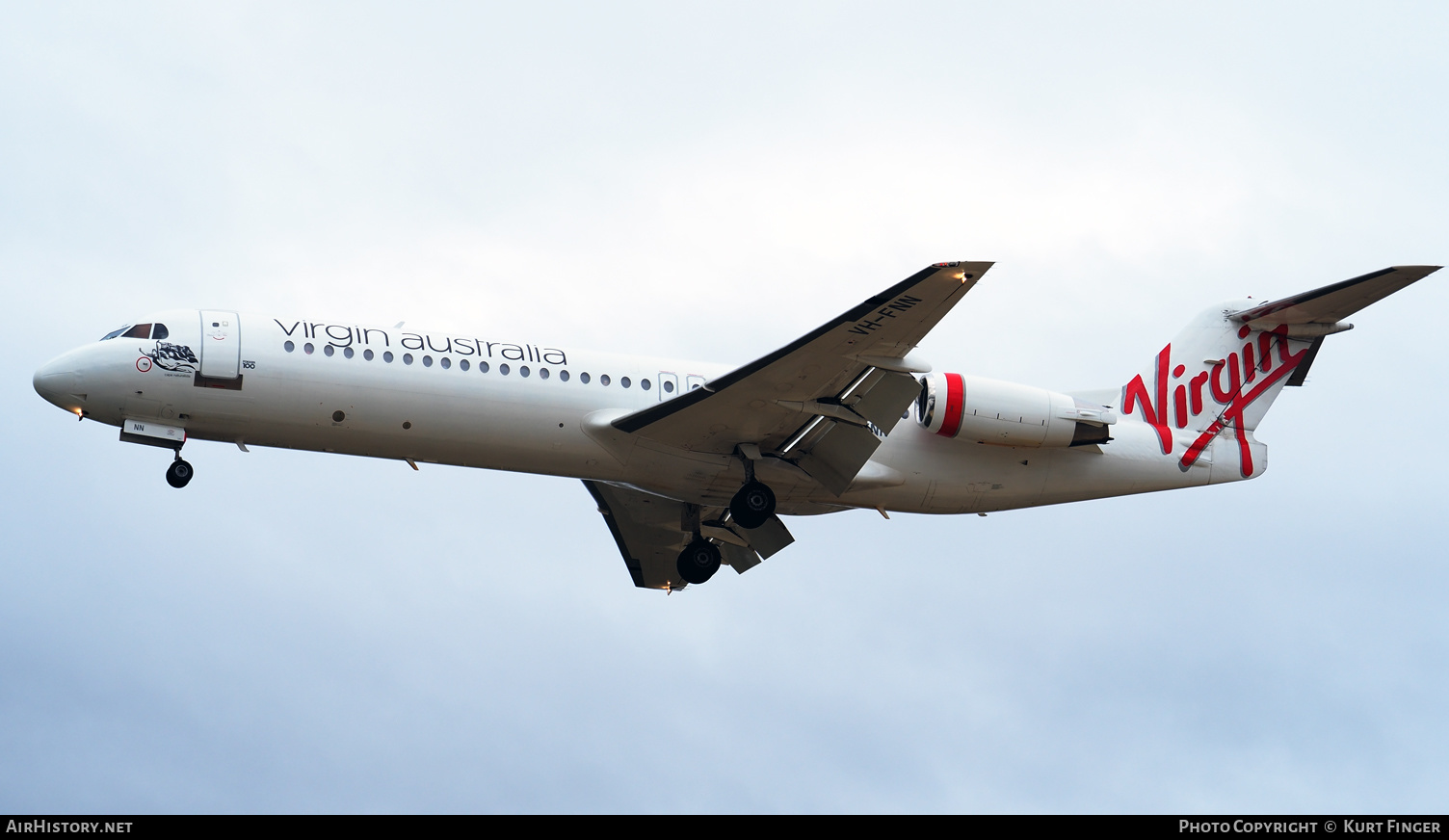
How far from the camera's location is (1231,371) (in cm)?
2397

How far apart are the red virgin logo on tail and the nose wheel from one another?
1464 cm

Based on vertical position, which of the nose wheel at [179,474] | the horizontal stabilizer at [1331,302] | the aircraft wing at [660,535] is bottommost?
the aircraft wing at [660,535]

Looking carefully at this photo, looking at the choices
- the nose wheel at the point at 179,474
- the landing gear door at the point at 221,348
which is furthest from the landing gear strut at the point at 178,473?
the landing gear door at the point at 221,348

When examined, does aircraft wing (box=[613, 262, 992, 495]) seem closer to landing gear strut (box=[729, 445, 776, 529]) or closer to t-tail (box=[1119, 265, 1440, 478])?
landing gear strut (box=[729, 445, 776, 529])

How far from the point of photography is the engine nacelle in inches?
830

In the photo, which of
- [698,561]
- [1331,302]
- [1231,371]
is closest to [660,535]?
[698,561]

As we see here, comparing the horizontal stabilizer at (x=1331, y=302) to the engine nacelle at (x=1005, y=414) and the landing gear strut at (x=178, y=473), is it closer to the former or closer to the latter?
the engine nacelle at (x=1005, y=414)

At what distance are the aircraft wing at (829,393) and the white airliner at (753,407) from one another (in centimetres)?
3

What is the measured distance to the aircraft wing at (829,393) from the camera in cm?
1830

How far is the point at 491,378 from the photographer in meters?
20.3

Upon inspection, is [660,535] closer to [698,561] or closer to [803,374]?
[698,561]

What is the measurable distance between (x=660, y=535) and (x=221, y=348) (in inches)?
360
